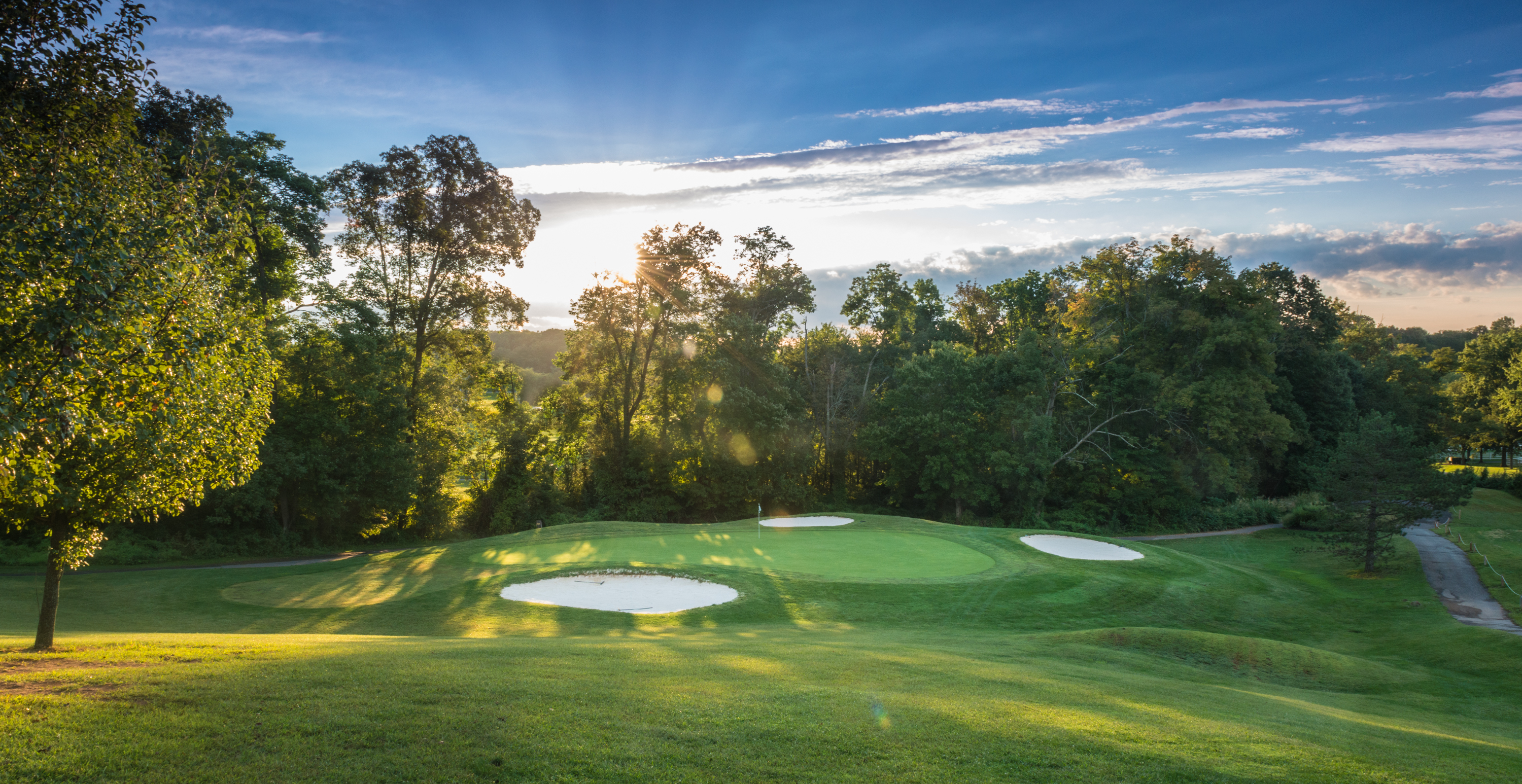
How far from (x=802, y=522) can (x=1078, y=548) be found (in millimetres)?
9541

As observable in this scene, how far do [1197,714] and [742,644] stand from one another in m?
5.79

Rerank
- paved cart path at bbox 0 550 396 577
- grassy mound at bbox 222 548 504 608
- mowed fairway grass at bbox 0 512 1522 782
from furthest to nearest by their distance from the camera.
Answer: paved cart path at bbox 0 550 396 577
grassy mound at bbox 222 548 504 608
mowed fairway grass at bbox 0 512 1522 782

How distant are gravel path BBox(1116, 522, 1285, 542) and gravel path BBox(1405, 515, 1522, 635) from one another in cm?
718

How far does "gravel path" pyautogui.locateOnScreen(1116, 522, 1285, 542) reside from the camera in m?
33.1

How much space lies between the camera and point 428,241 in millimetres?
29078

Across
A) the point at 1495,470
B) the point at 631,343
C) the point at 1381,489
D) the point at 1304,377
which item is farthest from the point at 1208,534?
the point at 1495,470

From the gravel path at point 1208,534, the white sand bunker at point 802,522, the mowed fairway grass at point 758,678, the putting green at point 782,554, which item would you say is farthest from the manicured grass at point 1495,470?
the putting green at point 782,554

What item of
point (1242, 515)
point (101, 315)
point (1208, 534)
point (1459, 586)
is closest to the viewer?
point (101, 315)

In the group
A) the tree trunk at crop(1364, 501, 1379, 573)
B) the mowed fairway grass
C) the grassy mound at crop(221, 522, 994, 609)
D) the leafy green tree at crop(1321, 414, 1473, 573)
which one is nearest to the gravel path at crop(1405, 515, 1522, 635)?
the mowed fairway grass

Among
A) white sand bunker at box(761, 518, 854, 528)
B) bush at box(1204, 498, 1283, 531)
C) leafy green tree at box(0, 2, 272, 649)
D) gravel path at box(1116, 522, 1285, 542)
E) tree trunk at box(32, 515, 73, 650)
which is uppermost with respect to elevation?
leafy green tree at box(0, 2, 272, 649)

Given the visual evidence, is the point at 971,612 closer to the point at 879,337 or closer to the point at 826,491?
the point at 826,491

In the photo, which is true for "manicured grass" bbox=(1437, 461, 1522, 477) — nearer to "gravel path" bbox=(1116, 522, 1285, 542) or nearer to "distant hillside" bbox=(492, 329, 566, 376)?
"gravel path" bbox=(1116, 522, 1285, 542)

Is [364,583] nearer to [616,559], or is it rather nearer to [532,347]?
[616,559]

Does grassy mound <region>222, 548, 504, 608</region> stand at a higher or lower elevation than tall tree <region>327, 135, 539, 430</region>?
lower
